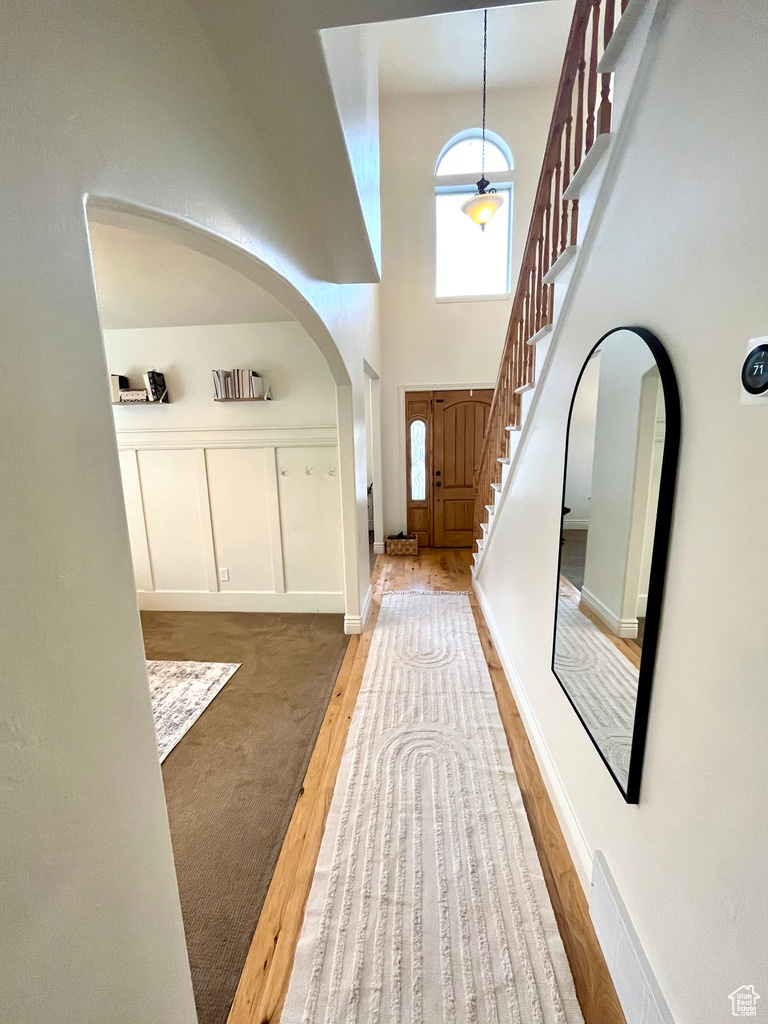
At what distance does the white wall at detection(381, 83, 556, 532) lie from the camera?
469 cm

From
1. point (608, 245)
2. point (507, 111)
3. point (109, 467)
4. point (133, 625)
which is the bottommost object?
point (133, 625)

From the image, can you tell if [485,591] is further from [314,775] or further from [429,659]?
[314,775]

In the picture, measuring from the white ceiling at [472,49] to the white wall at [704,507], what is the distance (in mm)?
4686

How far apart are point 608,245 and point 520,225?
4.37 m

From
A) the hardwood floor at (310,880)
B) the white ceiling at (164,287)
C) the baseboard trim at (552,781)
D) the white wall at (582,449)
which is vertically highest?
the white ceiling at (164,287)

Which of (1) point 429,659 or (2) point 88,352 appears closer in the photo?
(2) point 88,352

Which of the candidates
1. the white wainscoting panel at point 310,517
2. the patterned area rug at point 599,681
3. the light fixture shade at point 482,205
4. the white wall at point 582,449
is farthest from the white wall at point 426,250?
the patterned area rug at point 599,681

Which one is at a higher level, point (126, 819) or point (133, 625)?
point (133, 625)

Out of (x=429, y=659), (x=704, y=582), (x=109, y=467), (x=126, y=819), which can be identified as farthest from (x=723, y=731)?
(x=429, y=659)

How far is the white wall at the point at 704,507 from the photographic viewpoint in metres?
0.73

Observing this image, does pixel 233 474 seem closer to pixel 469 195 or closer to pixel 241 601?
pixel 241 601

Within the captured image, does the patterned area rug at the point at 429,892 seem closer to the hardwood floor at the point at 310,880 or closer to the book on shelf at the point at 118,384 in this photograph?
the hardwood floor at the point at 310,880

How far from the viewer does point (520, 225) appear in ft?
15.8

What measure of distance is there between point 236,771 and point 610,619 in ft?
5.85
